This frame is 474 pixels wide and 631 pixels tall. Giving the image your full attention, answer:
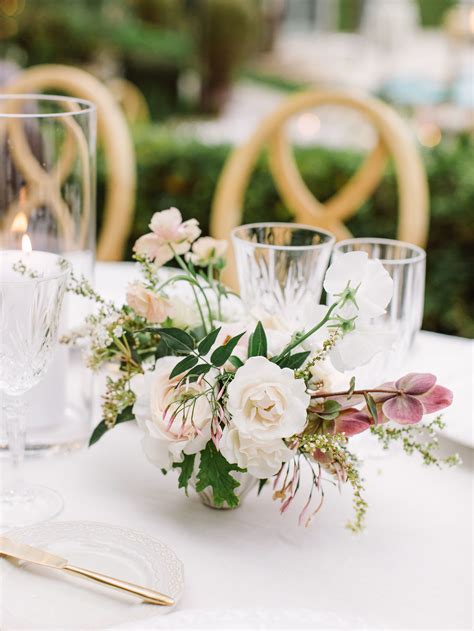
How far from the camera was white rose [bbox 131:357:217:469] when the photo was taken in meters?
0.63

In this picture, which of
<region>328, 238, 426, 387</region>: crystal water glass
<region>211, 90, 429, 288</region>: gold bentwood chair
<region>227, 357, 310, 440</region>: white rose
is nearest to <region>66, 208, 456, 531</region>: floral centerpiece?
<region>227, 357, 310, 440</region>: white rose

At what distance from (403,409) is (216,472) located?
0.49 feet

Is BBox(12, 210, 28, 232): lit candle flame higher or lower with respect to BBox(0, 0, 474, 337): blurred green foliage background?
lower

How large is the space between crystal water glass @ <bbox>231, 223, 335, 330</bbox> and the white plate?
0.83ft

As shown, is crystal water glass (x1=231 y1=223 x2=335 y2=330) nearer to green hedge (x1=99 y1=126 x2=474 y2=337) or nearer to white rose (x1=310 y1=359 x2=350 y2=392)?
white rose (x1=310 y1=359 x2=350 y2=392)

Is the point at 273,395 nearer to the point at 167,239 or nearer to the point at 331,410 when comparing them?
the point at 331,410

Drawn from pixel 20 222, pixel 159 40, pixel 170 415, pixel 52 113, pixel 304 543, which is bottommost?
pixel 304 543

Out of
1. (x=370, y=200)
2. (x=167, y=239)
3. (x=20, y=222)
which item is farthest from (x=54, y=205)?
(x=370, y=200)

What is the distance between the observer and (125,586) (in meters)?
0.59

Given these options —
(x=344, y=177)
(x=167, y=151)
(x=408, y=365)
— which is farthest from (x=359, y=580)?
(x=167, y=151)

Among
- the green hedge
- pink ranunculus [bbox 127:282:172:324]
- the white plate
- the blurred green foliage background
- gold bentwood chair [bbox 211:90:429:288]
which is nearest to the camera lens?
the white plate

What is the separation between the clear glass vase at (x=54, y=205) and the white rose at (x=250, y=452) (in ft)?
0.86

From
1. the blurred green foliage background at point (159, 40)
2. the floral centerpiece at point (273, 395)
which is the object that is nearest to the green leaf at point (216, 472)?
the floral centerpiece at point (273, 395)

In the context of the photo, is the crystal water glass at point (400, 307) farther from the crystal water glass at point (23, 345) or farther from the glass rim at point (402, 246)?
the crystal water glass at point (23, 345)
